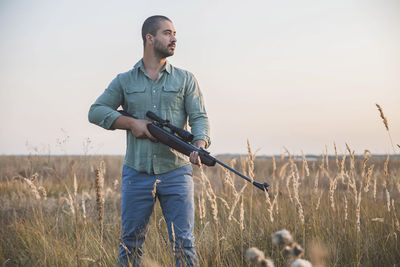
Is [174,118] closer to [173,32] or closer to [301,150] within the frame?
[173,32]

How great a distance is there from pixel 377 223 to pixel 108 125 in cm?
277

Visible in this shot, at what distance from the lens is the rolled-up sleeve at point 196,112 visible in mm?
2988

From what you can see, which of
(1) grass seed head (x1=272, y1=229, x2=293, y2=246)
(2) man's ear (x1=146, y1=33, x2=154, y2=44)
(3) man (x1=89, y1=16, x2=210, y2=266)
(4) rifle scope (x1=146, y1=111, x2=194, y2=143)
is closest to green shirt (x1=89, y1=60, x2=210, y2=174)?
(3) man (x1=89, y1=16, x2=210, y2=266)

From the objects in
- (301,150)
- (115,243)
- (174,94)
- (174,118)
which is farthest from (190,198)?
(115,243)

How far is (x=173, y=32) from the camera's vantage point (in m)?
3.14

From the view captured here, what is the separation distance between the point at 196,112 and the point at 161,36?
0.76 meters

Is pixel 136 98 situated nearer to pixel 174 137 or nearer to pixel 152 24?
pixel 174 137

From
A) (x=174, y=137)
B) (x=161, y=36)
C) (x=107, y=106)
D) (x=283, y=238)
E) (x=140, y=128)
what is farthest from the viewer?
(x=107, y=106)

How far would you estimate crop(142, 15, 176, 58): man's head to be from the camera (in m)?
3.05

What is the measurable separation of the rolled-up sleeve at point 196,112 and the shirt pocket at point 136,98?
40 cm

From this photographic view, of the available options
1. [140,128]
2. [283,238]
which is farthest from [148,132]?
[283,238]

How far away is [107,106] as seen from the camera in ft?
10.4

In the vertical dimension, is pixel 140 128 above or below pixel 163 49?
below

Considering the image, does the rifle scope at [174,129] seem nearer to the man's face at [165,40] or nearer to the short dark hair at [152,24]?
the man's face at [165,40]
